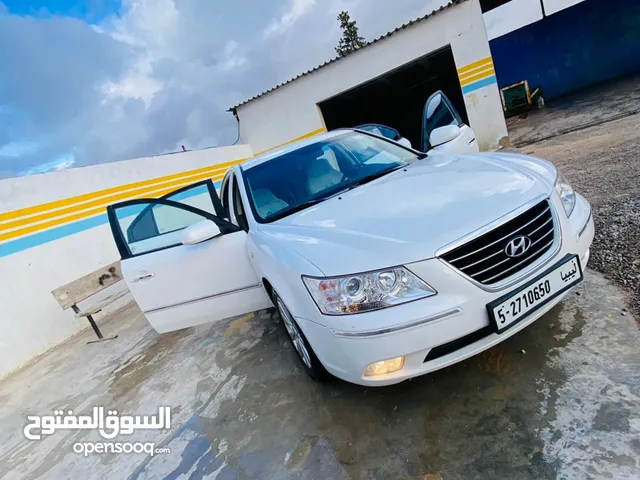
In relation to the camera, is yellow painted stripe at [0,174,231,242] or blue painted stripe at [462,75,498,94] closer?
yellow painted stripe at [0,174,231,242]

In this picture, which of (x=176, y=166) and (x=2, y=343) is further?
(x=176, y=166)

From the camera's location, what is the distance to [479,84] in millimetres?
9922

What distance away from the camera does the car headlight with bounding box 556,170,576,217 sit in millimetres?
2135

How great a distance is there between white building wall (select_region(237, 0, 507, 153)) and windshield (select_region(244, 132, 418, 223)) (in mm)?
8114

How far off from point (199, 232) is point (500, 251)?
1960mm

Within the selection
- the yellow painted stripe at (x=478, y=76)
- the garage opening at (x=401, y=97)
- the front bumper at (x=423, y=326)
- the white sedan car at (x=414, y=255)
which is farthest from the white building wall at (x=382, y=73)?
the front bumper at (x=423, y=326)

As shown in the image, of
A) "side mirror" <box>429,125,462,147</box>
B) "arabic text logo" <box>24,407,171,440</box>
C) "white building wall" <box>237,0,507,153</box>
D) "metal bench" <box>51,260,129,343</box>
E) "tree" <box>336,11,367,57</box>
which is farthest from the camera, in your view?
"tree" <box>336,11,367,57</box>

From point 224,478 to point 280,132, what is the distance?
1149 cm

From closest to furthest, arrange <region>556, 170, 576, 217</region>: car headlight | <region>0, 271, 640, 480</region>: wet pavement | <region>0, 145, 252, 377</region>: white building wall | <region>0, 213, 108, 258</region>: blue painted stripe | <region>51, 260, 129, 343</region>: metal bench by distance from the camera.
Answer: <region>0, 271, 640, 480</region>: wet pavement, <region>556, 170, 576, 217</region>: car headlight, <region>51, 260, 129, 343</region>: metal bench, <region>0, 145, 252, 377</region>: white building wall, <region>0, 213, 108, 258</region>: blue painted stripe

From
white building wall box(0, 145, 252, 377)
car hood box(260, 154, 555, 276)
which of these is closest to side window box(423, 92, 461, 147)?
car hood box(260, 154, 555, 276)

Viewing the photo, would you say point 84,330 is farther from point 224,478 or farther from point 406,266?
point 406,266

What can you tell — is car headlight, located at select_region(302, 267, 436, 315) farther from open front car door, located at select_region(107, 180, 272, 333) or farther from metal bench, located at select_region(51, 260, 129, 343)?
metal bench, located at select_region(51, 260, 129, 343)

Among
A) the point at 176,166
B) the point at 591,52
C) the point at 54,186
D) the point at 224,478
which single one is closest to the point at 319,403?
the point at 224,478

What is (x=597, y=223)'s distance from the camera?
3402mm
